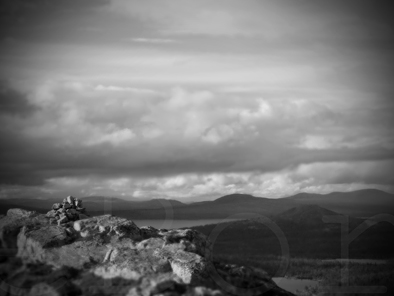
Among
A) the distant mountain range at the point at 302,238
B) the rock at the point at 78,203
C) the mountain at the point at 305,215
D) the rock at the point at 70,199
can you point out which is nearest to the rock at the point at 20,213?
the rock at the point at 70,199

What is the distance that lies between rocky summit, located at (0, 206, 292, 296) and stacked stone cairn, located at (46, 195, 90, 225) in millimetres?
232

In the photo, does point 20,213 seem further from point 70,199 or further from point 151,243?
point 151,243

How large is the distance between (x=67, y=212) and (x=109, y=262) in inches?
221

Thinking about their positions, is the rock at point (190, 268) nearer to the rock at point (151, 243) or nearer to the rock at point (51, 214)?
the rock at point (151, 243)

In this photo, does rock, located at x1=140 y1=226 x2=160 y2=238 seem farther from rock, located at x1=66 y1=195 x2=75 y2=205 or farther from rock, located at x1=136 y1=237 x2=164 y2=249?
rock, located at x1=66 y1=195 x2=75 y2=205

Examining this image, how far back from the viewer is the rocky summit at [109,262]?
1862 centimetres

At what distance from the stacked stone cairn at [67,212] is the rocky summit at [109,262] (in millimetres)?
232

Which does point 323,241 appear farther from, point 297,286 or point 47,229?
point 47,229

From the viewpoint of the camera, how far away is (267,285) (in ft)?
67.5

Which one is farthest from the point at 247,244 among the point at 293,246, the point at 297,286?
the point at 297,286

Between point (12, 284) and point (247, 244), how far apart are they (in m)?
86.5

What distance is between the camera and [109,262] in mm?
19891

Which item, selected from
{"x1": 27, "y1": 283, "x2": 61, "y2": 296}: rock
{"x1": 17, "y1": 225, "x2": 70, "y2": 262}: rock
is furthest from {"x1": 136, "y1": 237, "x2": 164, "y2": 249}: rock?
{"x1": 27, "y1": 283, "x2": 61, "y2": 296}: rock

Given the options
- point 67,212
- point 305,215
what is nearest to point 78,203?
point 67,212
